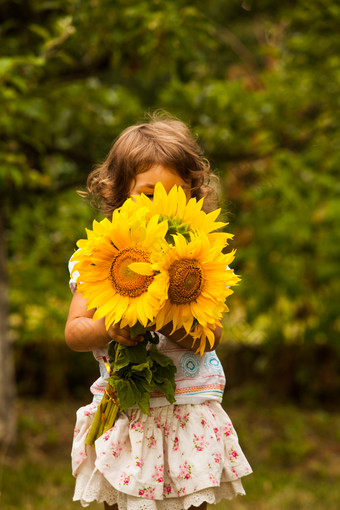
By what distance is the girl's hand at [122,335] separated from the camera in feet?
5.93

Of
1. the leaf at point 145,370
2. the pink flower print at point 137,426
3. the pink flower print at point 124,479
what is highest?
the leaf at point 145,370

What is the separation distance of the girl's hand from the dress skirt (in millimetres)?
336

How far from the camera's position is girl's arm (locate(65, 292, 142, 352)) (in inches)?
71.4

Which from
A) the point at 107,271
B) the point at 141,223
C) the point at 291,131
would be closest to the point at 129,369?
the point at 107,271

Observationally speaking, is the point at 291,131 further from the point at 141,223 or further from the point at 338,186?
the point at 141,223

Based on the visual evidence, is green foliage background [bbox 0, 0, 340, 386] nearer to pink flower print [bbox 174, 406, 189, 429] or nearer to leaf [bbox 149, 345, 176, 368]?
leaf [bbox 149, 345, 176, 368]

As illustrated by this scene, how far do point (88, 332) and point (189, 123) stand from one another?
1863mm

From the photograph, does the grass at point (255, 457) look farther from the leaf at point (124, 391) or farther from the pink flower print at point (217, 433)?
the leaf at point (124, 391)

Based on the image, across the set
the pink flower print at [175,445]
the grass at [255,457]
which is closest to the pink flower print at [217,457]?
the pink flower print at [175,445]

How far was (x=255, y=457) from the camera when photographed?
5.54m

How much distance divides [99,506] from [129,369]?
8.68ft

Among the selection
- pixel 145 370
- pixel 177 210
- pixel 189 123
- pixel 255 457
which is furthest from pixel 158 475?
pixel 255 457

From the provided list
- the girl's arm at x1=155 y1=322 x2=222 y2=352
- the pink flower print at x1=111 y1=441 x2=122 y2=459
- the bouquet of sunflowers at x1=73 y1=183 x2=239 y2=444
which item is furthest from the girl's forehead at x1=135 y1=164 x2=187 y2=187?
the pink flower print at x1=111 y1=441 x2=122 y2=459

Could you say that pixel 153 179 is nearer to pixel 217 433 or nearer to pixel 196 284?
pixel 196 284
